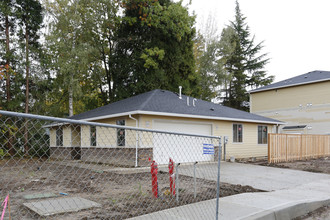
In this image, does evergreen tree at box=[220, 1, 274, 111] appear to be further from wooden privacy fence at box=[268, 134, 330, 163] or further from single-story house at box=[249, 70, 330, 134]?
wooden privacy fence at box=[268, 134, 330, 163]

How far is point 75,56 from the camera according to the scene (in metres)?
22.5

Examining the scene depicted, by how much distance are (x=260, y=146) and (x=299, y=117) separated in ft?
32.4

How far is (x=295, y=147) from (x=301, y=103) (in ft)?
37.9

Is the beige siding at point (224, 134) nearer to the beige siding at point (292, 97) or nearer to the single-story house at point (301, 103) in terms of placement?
the single-story house at point (301, 103)

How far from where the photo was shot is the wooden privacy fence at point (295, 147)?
14.6m

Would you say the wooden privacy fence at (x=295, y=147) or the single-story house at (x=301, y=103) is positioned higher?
the single-story house at (x=301, y=103)

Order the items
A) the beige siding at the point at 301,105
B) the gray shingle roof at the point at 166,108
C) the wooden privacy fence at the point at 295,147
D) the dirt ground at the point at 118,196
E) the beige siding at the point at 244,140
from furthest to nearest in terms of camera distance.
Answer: the beige siding at the point at 301,105 → the beige siding at the point at 244,140 → the wooden privacy fence at the point at 295,147 → the gray shingle roof at the point at 166,108 → the dirt ground at the point at 118,196

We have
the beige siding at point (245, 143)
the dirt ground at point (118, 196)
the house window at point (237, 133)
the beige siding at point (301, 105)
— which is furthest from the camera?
the beige siding at point (301, 105)

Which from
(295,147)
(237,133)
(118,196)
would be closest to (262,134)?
(237,133)

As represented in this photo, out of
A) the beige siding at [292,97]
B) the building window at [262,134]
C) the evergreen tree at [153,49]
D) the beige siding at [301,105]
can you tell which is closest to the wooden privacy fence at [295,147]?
the building window at [262,134]

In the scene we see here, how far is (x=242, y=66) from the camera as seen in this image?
38.9 meters

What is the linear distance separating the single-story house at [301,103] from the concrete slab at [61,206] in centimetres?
2368

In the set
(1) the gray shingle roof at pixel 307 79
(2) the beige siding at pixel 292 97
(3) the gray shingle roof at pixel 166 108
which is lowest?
(3) the gray shingle roof at pixel 166 108

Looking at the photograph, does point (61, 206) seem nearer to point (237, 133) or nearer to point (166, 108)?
point (166, 108)
